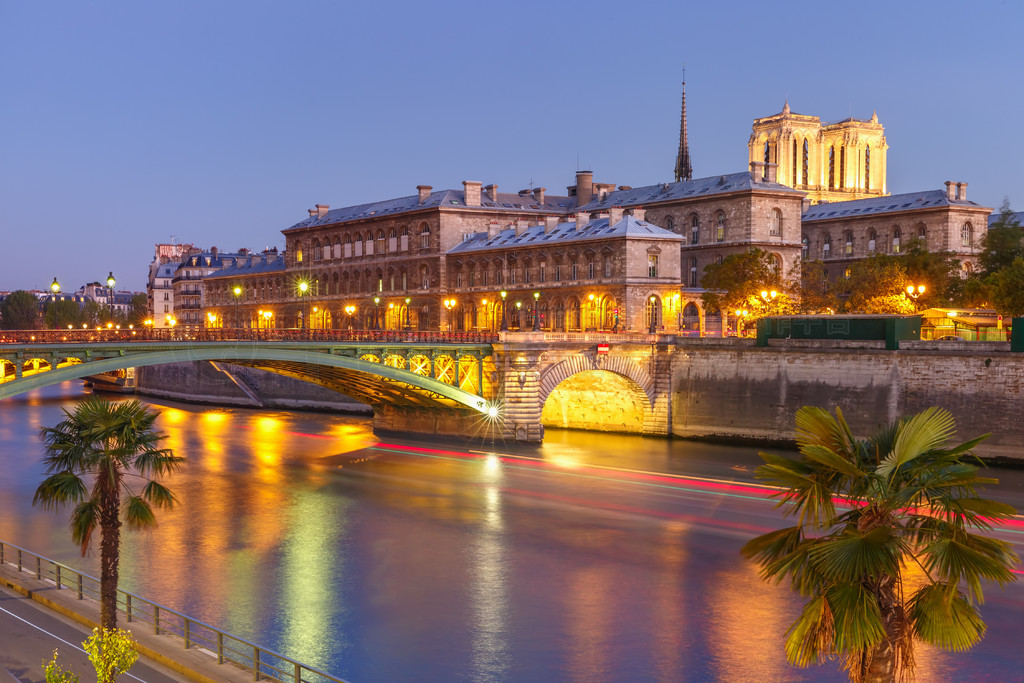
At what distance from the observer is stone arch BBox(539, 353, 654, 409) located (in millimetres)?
59969

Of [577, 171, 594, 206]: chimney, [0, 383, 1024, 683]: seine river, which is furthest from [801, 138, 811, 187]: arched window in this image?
[0, 383, 1024, 683]: seine river

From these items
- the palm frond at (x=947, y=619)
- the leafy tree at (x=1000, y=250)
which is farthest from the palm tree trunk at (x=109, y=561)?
the leafy tree at (x=1000, y=250)

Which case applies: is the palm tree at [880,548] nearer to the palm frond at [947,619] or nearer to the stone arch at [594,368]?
the palm frond at [947,619]

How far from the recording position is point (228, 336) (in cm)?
4941

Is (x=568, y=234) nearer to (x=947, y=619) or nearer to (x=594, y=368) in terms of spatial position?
(x=594, y=368)

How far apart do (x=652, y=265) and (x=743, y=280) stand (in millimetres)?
6817

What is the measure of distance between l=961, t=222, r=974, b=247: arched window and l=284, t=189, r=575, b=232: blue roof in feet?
122

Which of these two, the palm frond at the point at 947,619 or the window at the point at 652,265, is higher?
the window at the point at 652,265

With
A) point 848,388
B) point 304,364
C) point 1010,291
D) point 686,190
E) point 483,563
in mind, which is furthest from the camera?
point 686,190

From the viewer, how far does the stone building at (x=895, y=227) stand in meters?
Answer: 95.9

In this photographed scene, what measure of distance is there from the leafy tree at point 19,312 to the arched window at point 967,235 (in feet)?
363

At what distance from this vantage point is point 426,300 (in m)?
99.3

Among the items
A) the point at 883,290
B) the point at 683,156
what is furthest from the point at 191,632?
the point at 683,156

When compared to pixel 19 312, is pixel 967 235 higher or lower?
higher
